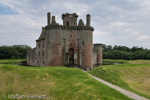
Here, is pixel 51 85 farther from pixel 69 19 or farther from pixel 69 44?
pixel 69 19

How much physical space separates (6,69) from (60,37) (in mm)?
16003

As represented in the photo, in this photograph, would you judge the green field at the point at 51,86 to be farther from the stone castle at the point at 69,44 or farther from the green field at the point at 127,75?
the stone castle at the point at 69,44

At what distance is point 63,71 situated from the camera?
18859 mm

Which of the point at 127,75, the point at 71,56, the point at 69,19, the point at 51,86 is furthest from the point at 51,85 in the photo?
the point at 69,19

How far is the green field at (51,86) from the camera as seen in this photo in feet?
38.9

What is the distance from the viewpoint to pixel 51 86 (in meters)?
14.6

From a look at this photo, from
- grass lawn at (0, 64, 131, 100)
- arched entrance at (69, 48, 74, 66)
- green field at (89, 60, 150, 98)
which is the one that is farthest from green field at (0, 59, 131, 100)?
arched entrance at (69, 48, 74, 66)

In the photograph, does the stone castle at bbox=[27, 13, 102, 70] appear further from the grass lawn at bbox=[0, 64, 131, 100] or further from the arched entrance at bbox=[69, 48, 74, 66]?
the grass lawn at bbox=[0, 64, 131, 100]

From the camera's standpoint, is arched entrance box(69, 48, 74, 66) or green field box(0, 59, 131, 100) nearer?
green field box(0, 59, 131, 100)

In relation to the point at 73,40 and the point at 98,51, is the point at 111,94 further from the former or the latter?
the point at 98,51

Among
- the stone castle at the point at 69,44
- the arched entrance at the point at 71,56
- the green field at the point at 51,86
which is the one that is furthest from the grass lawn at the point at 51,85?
the arched entrance at the point at 71,56

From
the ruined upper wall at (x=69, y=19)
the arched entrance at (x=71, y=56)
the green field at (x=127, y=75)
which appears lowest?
the green field at (x=127, y=75)

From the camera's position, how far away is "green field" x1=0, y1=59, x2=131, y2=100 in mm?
11859

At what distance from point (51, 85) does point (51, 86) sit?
0.80 ft
